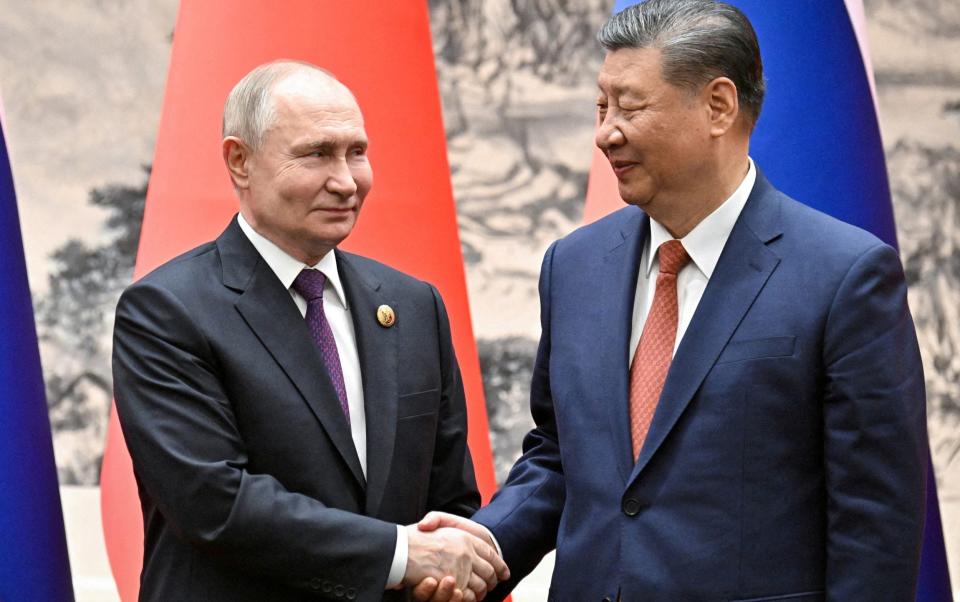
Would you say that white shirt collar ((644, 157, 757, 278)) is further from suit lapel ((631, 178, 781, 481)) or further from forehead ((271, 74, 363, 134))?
forehead ((271, 74, 363, 134))

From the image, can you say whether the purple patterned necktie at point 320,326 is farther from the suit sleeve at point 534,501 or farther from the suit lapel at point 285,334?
the suit sleeve at point 534,501

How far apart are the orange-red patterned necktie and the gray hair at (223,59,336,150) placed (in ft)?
2.38

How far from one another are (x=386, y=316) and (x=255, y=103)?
44 centimetres

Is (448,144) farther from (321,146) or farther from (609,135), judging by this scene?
(609,135)

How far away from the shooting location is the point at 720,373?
1942mm

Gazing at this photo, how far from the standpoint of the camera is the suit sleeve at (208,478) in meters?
2.07

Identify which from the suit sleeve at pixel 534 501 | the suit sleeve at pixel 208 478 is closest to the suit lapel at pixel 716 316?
the suit sleeve at pixel 534 501

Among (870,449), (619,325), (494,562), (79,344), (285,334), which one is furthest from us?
(79,344)

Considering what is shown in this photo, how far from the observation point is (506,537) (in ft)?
7.71

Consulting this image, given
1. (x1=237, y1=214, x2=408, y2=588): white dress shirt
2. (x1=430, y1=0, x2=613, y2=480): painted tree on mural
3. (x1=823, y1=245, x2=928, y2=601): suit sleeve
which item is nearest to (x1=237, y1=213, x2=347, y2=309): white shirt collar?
(x1=237, y1=214, x2=408, y2=588): white dress shirt

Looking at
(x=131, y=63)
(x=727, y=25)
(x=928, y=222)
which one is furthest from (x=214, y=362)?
(x=928, y=222)

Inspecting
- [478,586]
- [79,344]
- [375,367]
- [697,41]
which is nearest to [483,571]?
[478,586]

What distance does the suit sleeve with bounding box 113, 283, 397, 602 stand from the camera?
207 cm

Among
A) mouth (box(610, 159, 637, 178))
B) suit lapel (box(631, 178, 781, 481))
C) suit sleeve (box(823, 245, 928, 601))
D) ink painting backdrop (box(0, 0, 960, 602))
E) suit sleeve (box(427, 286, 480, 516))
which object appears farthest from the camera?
ink painting backdrop (box(0, 0, 960, 602))
